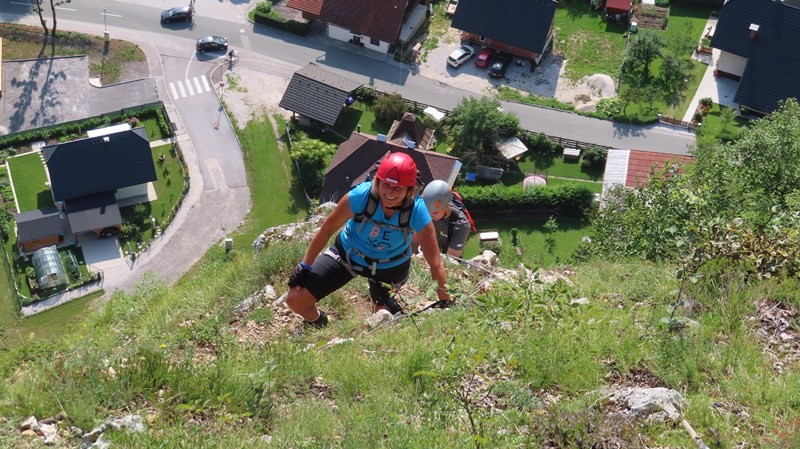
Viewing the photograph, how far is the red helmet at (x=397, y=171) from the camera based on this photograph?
13.4 m

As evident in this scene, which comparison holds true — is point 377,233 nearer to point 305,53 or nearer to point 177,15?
point 305,53

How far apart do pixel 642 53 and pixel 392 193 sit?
3702 cm

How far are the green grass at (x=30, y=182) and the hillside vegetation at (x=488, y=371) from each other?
28.5 metres

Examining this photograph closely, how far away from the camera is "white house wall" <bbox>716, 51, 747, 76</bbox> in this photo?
4703 cm

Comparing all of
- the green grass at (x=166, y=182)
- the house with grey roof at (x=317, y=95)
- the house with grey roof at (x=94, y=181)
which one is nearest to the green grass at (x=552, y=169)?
the house with grey roof at (x=317, y=95)

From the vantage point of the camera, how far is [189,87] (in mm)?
47906

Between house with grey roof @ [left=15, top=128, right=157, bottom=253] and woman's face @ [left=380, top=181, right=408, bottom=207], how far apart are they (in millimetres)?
29982

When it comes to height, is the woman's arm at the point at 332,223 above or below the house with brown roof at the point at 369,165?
above

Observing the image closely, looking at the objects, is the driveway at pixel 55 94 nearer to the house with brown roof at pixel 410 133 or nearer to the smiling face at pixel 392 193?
the house with brown roof at pixel 410 133

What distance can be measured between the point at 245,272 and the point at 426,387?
7.91 metres

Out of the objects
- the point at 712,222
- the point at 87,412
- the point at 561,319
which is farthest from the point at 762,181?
the point at 87,412

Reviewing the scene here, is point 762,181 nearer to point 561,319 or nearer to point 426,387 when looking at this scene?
point 561,319

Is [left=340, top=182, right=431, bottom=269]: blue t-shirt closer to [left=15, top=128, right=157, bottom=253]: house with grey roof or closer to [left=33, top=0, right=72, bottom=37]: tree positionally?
[left=15, top=128, right=157, bottom=253]: house with grey roof

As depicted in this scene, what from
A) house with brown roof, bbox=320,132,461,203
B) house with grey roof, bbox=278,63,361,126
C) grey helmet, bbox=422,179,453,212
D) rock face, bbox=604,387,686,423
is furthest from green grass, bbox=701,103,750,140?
rock face, bbox=604,387,686,423
